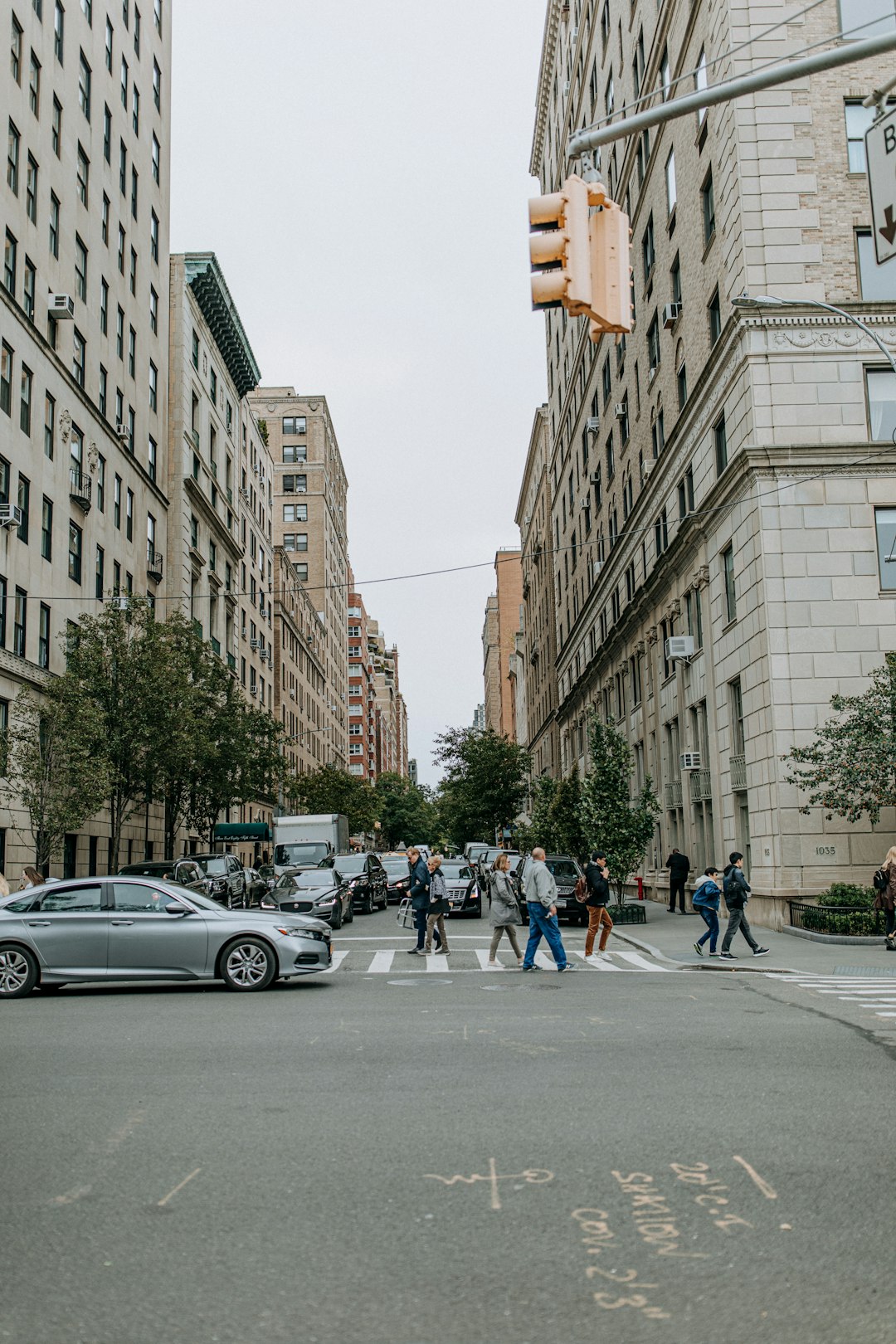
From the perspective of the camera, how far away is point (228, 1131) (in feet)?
23.7

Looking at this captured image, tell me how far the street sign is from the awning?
4797 centimetres

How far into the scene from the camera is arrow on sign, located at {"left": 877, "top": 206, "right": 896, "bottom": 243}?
26.7 ft

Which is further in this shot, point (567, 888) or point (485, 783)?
point (485, 783)

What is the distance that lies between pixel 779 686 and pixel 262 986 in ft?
45.0

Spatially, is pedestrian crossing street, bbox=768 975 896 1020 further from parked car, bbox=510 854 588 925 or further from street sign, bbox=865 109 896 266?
parked car, bbox=510 854 588 925

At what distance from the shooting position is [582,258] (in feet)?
26.5

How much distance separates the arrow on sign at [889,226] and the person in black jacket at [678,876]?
80.4 feet

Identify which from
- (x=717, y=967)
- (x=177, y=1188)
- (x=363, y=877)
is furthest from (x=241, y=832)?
(x=177, y=1188)

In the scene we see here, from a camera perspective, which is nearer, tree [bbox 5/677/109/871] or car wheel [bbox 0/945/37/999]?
car wheel [bbox 0/945/37/999]

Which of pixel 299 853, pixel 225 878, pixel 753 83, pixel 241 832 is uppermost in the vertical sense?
pixel 753 83

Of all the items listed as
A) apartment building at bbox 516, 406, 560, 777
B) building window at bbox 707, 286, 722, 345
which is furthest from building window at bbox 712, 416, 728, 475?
apartment building at bbox 516, 406, 560, 777

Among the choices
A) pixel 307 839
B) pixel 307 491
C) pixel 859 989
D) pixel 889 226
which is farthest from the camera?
pixel 307 491

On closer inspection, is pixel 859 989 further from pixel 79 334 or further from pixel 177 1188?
pixel 79 334

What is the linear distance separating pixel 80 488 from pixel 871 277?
24641 millimetres
